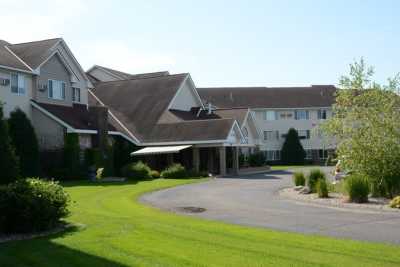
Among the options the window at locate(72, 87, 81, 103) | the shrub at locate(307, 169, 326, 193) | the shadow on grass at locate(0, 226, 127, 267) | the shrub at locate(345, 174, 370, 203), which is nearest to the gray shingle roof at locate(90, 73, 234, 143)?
the window at locate(72, 87, 81, 103)

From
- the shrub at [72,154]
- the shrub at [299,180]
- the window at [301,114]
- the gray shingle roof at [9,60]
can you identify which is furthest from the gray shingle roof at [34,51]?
the window at [301,114]

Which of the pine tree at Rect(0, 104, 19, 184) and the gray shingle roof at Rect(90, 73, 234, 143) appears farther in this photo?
the gray shingle roof at Rect(90, 73, 234, 143)

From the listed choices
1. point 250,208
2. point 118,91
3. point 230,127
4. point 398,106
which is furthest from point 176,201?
point 118,91

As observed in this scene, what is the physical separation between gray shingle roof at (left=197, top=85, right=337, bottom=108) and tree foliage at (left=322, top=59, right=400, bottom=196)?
4746 cm

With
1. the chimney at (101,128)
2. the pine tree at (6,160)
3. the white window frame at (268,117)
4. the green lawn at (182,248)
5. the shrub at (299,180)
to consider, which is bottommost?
the green lawn at (182,248)

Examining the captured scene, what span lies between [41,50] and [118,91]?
14247 mm

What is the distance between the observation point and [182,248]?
10.9 meters

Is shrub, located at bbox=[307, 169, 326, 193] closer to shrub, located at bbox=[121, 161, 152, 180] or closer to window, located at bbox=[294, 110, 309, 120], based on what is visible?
shrub, located at bbox=[121, 161, 152, 180]

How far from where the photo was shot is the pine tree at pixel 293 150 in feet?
232

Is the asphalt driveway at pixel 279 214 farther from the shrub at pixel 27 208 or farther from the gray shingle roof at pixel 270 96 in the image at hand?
the gray shingle roof at pixel 270 96

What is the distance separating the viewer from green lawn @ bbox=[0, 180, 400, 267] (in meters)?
9.75

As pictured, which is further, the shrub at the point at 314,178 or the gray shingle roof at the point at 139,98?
the gray shingle roof at the point at 139,98

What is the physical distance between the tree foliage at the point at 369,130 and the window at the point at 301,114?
47758 mm

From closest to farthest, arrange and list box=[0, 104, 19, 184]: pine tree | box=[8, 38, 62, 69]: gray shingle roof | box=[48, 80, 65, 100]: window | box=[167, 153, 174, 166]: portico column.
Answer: box=[0, 104, 19, 184]: pine tree → box=[8, 38, 62, 69]: gray shingle roof → box=[48, 80, 65, 100]: window → box=[167, 153, 174, 166]: portico column
